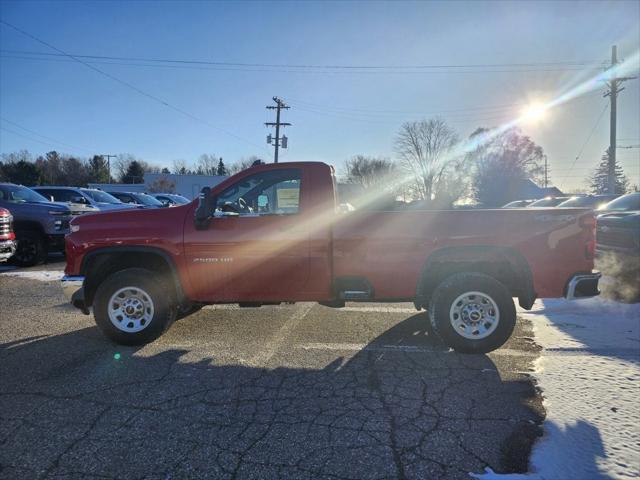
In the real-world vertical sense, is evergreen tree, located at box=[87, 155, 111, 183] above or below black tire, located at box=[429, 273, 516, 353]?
above

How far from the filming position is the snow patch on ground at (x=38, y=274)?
871 centimetres

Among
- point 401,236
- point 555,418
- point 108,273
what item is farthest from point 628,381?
point 108,273

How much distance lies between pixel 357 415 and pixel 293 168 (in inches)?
108

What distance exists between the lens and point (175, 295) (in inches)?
187

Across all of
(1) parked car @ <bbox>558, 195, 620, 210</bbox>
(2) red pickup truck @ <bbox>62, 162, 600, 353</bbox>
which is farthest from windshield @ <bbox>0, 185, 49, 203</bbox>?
(1) parked car @ <bbox>558, 195, 620, 210</bbox>

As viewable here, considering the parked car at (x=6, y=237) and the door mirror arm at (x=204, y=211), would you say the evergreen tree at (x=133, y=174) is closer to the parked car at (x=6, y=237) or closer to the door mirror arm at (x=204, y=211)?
the parked car at (x=6, y=237)

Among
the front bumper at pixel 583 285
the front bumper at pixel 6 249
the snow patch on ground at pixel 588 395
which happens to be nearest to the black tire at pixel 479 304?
the snow patch on ground at pixel 588 395

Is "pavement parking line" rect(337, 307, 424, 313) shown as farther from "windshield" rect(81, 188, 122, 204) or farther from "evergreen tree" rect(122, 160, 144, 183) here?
"evergreen tree" rect(122, 160, 144, 183)

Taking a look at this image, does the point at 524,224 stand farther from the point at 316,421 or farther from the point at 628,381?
the point at 316,421

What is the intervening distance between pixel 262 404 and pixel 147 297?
2.04 metres

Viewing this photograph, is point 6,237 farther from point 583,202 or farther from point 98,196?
point 583,202

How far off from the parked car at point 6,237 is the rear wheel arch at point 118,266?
5.16 meters

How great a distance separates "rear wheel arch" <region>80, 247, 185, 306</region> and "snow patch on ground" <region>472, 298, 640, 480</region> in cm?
361

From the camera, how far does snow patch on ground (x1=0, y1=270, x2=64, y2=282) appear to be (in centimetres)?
871
